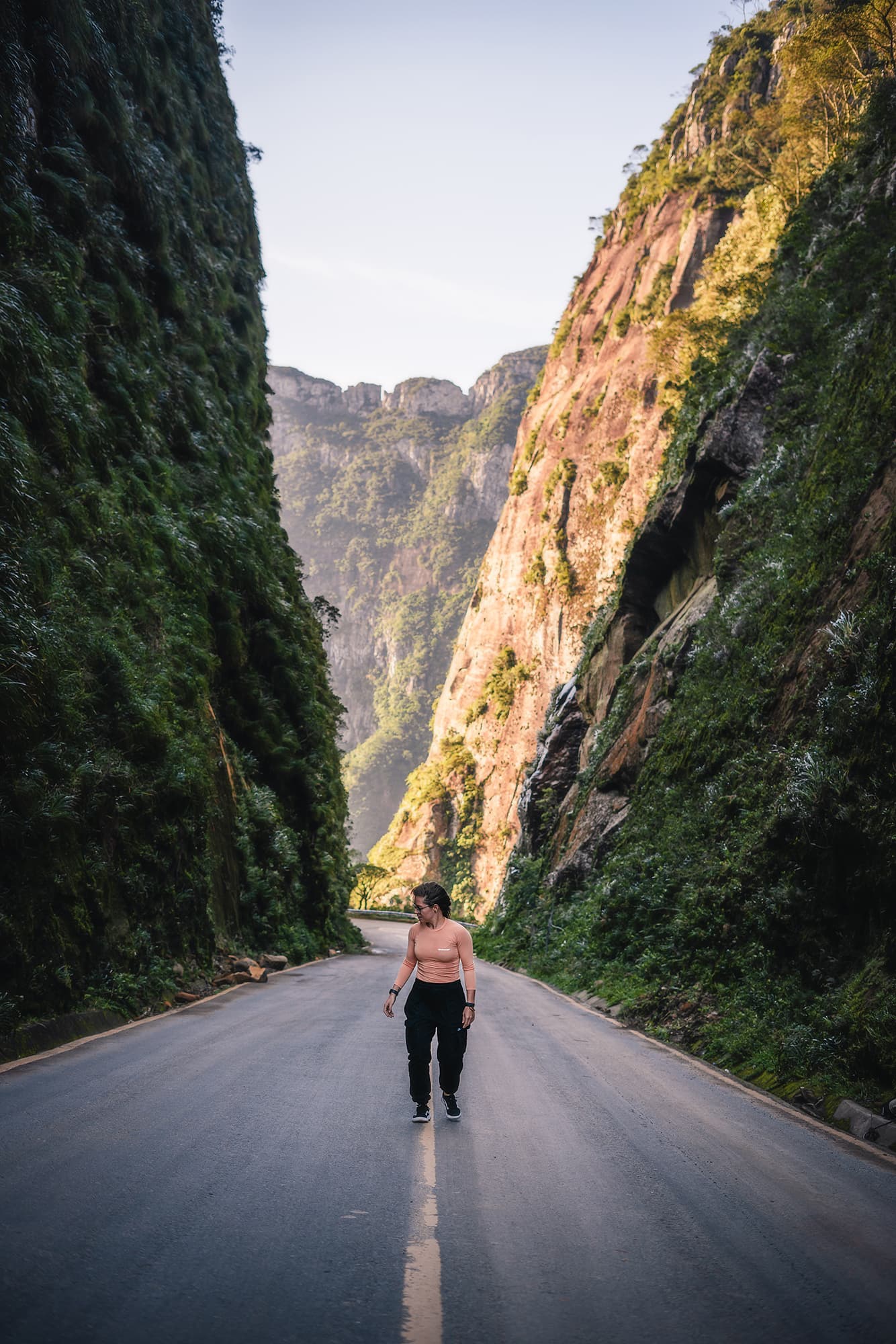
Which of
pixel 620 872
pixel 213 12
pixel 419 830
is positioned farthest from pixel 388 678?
pixel 620 872

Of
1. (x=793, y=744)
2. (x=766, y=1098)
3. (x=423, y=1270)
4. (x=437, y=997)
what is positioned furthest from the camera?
(x=793, y=744)

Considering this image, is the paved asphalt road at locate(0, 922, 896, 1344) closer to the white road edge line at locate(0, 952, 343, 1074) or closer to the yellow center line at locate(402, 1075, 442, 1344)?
the yellow center line at locate(402, 1075, 442, 1344)

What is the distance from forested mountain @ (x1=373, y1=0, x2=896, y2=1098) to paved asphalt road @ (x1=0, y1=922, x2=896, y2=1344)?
8.63 feet

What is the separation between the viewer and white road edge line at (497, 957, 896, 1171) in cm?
526

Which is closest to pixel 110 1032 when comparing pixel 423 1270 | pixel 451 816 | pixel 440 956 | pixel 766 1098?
pixel 440 956

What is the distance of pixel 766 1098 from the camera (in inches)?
268

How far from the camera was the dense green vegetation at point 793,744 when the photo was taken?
808cm

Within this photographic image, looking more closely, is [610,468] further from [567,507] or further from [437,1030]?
[437,1030]

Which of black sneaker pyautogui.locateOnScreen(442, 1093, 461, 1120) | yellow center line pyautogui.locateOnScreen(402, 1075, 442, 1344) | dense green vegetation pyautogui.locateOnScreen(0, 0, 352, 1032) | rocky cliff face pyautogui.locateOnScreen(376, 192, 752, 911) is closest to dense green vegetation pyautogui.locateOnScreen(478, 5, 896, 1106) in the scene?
black sneaker pyautogui.locateOnScreen(442, 1093, 461, 1120)

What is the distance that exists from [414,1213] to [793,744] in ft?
30.6

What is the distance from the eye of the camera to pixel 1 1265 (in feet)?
9.41

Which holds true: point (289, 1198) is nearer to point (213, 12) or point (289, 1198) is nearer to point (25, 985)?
point (25, 985)

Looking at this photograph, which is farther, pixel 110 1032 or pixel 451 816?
pixel 451 816

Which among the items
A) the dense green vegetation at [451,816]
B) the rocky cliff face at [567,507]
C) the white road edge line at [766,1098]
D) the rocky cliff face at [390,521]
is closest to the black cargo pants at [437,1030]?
the white road edge line at [766,1098]
